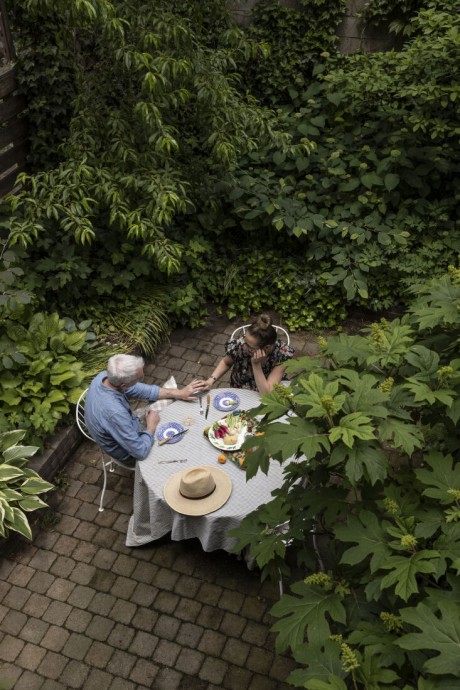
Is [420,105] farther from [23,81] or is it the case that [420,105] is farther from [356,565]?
[356,565]

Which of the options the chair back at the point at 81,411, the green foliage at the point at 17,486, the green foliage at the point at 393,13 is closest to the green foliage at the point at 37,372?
the chair back at the point at 81,411

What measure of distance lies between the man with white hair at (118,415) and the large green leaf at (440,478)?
242 cm

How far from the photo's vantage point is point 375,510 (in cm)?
285

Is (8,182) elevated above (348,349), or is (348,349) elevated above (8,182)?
(8,182)

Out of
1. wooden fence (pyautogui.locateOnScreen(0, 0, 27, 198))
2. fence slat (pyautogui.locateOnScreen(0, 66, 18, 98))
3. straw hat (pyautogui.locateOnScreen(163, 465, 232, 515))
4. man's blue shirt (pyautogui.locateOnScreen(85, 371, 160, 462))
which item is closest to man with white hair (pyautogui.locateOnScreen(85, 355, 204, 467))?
man's blue shirt (pyautogui.locateOnScreen(85, 371, 160, 462))

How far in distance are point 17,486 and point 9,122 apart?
154 inches

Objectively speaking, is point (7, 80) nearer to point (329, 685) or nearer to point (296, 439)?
point (296, 439)

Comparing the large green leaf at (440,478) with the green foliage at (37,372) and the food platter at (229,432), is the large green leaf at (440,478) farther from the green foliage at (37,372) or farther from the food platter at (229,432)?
the green foliage at (37,372)

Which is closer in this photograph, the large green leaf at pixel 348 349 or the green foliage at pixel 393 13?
the large green leaf at pixel 348 349

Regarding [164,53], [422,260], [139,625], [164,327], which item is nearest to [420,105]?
[422,260]

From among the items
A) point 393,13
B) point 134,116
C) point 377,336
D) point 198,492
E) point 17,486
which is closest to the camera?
point 377,336

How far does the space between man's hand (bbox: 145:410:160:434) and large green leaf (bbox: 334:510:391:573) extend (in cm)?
231

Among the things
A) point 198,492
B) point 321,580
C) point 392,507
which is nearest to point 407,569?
point 392,507

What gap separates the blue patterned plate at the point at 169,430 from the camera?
4.65 m
